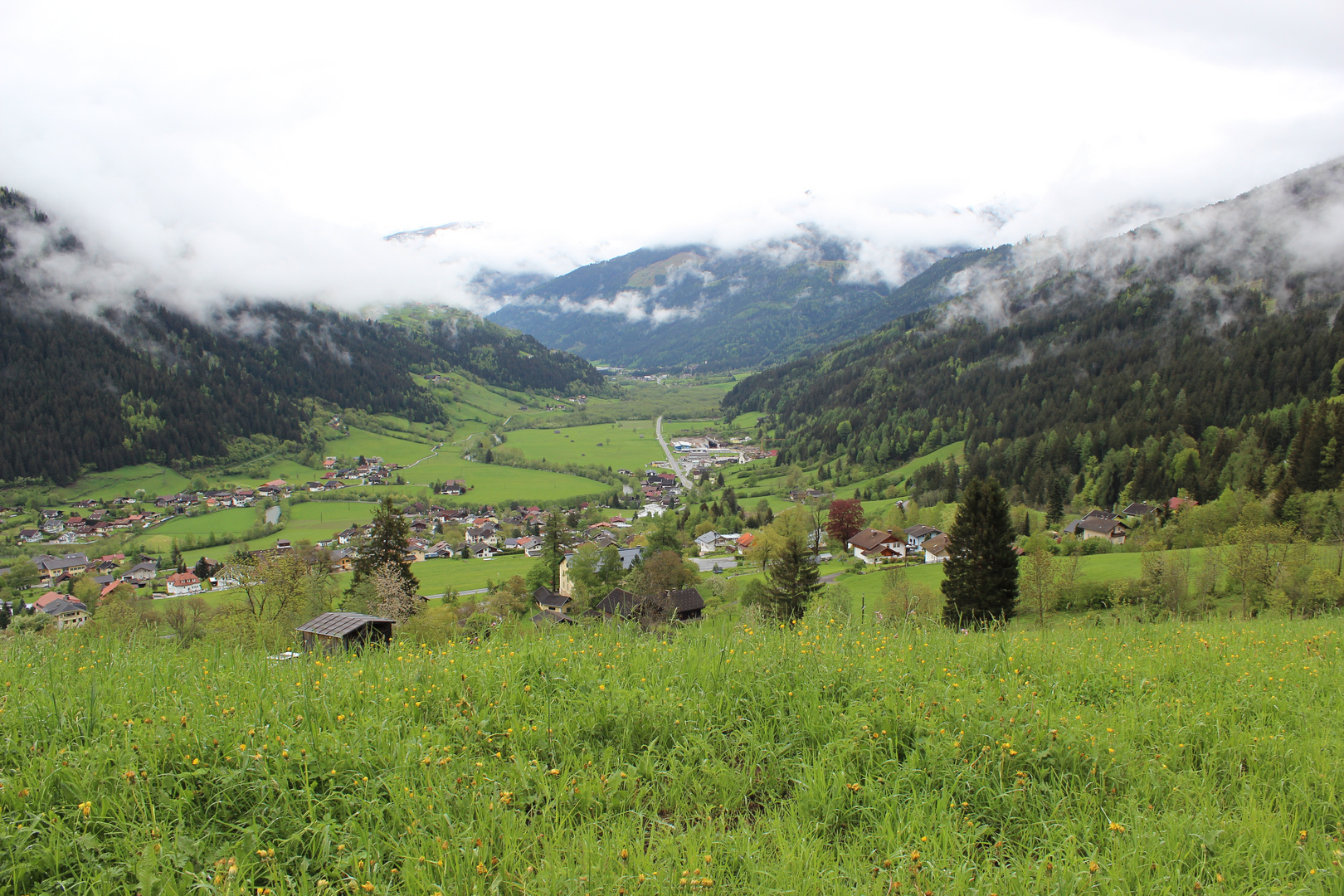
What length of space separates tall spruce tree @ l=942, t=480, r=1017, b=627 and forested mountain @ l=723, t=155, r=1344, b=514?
125ft

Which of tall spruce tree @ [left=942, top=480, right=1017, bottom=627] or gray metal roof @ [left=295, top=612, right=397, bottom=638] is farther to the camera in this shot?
tall spruce tree @ [left=942, top=480, right=1017, bottom=627]

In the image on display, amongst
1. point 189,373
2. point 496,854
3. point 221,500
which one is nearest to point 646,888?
point 496,854

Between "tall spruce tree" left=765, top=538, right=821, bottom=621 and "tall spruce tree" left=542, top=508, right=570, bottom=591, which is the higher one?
"tall spruce tree" left=765, top=538, right=821, bottom=621

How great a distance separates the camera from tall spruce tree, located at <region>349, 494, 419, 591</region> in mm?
37906

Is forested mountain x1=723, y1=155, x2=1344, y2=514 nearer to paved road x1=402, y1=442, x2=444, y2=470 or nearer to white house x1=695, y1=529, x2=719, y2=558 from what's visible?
white house x1=695, y1=529, x2=719, y2=558

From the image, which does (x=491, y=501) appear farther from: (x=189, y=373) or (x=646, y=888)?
(x=189, y=373)

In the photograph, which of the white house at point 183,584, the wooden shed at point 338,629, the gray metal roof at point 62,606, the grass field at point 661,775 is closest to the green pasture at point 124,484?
the white house at point 183,584

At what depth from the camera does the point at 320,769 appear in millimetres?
4090

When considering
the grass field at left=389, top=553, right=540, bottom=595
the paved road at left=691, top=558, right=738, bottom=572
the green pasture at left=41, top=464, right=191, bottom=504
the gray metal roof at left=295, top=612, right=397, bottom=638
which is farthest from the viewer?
the green pasture at left=41, top=464, right=191, bottom=504

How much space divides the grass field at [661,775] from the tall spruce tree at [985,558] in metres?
27.8

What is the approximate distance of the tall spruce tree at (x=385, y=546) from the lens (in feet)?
124

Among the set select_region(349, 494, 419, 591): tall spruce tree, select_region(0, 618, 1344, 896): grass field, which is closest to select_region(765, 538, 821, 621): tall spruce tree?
select_region(349, 494, 419, 591): tall spruce tree

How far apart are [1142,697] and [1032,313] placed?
202643 millimetres

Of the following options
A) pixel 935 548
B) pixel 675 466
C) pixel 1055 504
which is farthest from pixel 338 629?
pixel 675 466
